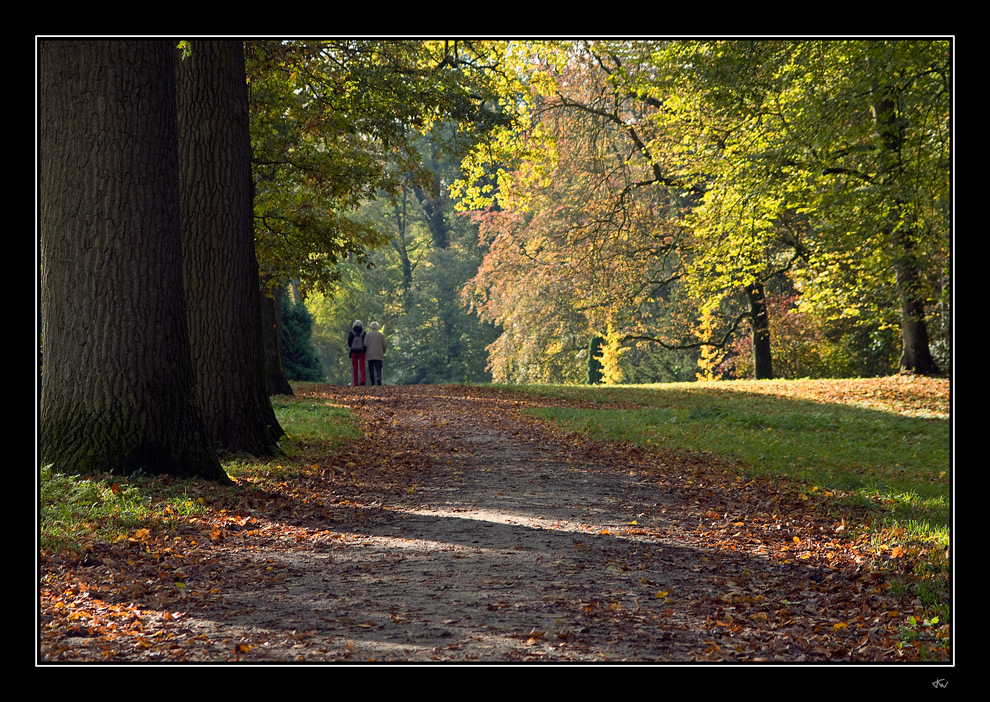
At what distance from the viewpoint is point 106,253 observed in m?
7.36

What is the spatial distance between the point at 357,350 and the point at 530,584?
17.4 meters

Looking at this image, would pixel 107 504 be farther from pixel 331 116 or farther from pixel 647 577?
pixel 331 116

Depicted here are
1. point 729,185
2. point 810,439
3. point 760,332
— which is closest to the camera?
point 810,439

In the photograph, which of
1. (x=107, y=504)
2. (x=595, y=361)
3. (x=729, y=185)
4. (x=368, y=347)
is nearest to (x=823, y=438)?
(x=729, y=185)

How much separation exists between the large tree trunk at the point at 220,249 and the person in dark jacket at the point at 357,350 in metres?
11.6

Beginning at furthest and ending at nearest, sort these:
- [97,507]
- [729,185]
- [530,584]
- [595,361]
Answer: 1. [595,361]
2. [729,185]
3. [97,507]
4. [530,584]

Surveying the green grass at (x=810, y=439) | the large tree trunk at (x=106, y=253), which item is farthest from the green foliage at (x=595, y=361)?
the large tree trunk at (x=106, y=253)

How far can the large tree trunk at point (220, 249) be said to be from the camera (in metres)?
9.61

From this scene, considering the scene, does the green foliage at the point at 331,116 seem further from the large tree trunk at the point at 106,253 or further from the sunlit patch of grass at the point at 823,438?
the large tree trunk at the point at 106,253

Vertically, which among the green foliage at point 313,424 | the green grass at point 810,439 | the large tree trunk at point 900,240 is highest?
the large tree trunk at point 900,240

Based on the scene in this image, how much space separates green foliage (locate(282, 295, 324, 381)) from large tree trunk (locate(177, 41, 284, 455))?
15552 mm
